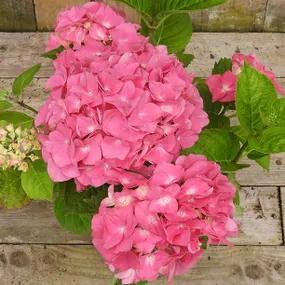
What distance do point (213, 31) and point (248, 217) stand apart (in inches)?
19.1

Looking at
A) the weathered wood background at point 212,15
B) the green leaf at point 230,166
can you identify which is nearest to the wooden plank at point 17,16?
the weathered wood background at point 212,15

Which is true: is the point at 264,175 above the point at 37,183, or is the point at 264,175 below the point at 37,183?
below


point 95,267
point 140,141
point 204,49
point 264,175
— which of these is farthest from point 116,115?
point 204,49

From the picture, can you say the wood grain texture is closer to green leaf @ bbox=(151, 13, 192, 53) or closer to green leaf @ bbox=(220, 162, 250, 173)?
green leaf @ bbox=(151, 13, 192, 53)

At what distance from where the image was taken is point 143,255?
550 millimetres

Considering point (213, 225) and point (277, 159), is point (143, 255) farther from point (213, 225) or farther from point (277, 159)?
point (277, 159)

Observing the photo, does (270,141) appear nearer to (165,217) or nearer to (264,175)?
(165,217)

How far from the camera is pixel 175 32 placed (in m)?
0.76

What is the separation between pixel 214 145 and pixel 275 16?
28.8 inches

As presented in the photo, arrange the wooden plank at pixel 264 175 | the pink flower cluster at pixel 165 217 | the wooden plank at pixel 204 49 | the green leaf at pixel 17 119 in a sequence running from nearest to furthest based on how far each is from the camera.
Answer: the pink flower cluster at pixel 165 217
the green leaf at pixel 17 119
the wooden plank at pixel 264 175
the wooden plank at pixel 204 49

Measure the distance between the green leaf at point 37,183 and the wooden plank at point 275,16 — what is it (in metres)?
0.77

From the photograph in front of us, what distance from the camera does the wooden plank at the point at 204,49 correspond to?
3.97 ft

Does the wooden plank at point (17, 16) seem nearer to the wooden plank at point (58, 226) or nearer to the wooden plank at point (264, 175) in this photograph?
the wooden plank at point (58, 226)

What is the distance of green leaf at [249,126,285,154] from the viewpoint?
1.84 ft
